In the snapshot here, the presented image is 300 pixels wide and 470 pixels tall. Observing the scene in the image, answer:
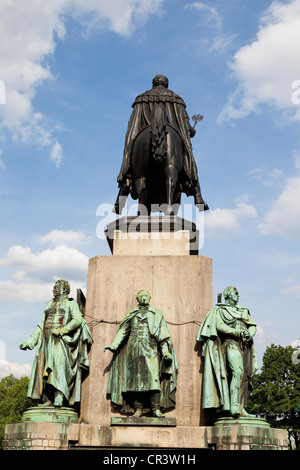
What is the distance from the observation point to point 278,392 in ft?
114

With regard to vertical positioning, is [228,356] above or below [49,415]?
above

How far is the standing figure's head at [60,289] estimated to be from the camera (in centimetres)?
1007

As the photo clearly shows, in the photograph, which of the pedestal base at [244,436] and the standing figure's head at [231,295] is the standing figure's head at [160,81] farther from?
the pedestal base at [244,436]

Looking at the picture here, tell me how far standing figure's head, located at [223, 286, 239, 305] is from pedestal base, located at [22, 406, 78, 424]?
133 inches

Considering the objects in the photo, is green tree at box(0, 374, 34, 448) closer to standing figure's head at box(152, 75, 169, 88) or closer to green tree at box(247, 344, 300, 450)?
green tree at box(247, 344, 300, 450)

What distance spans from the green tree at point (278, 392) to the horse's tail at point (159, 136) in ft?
86.3

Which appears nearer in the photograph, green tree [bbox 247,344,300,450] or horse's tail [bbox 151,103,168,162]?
horse's tail [bbox 151,103,168,162]

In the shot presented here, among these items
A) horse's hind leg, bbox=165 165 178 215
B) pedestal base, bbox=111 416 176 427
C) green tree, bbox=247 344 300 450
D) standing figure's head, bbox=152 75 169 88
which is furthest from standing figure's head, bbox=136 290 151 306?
green tree, bbox=247 344 300 450

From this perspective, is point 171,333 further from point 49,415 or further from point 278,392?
point 278,392

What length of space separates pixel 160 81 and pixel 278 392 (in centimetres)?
2673

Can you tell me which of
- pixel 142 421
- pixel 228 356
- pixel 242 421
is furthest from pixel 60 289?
pixel 242 421

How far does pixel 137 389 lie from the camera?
897 cm

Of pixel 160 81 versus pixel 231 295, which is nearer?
pixel 231 295

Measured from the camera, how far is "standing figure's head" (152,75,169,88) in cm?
1312
